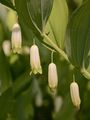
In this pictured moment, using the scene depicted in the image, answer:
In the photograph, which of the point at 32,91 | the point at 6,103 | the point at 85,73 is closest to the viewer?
the point at 85,73

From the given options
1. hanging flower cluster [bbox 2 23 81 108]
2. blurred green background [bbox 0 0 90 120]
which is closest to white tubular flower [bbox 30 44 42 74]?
hanging flower cluster [bbox 2 23 81 108]

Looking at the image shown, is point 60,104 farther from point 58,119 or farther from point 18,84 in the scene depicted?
point 18,84

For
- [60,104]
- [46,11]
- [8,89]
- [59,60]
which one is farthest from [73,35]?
[60,104]

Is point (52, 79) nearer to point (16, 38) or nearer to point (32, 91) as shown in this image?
point (16, 38)

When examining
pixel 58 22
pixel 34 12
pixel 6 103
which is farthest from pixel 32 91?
pixel 34 12

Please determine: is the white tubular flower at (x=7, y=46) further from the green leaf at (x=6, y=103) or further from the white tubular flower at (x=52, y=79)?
the white tubular flower at (x=52, y=79)

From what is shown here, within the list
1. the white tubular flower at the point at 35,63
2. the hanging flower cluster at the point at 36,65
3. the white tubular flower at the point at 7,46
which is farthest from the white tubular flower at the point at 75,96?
the white tubular flower at the point at 7,46
